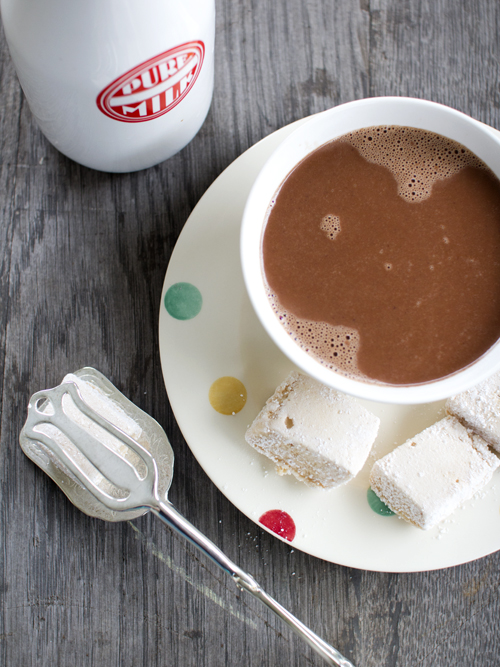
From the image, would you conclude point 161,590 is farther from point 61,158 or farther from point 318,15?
point 318,15

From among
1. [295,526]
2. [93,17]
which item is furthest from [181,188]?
[295,526]

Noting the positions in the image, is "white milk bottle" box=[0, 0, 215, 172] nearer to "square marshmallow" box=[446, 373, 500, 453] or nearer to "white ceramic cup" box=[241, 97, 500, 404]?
"white ceramic cup" box=[241, 97, 500, 404]

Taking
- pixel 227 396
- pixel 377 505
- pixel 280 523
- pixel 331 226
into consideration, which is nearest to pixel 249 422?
pixel 227 396

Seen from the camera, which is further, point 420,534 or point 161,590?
point 161,590

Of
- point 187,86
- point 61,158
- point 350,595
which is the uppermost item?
point 187,86

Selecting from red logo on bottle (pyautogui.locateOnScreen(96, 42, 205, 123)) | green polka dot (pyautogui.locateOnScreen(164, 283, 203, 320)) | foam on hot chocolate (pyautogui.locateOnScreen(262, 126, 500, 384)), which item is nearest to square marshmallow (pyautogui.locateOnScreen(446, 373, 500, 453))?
foam on hot chocolate (pyautogui.locateOnScreen(262, 126, 500, 384))

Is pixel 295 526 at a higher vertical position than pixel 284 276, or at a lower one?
lower

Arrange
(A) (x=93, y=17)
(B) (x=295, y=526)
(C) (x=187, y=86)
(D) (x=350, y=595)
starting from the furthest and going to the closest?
(D) (x=350, y=595), (B) (x=295, y=526), (C) (x=187, y=86), (A) (x=93, y=17)
